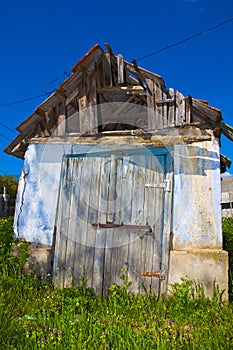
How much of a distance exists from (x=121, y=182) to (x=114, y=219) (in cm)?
59

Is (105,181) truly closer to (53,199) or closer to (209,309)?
(53,199)

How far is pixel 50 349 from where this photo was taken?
10.7ft

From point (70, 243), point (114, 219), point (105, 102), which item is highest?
point (105, 102)

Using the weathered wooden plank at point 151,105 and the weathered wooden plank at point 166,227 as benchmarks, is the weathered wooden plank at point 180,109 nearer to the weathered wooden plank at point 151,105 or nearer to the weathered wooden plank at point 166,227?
the weathered wooden plank at point 151,105

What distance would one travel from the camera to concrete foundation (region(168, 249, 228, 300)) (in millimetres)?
4492

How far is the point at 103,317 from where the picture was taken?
13.0ft

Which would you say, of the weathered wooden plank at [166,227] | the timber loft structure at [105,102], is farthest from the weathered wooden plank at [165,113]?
the weathered wooden plank at [166,227]

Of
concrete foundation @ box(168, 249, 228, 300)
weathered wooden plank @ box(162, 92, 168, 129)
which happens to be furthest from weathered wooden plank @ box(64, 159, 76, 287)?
weathered wooden plank @ box(162, 92, 168, 129)

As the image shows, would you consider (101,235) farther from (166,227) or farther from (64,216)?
(166,227)

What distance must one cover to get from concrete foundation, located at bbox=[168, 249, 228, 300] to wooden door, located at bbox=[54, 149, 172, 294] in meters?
0.23

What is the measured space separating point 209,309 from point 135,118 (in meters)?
3.35

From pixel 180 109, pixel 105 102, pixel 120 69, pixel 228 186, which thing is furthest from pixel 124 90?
pixel 228 186

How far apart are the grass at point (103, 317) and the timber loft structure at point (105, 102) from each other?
2039 mm

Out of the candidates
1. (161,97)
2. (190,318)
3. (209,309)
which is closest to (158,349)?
(190,318)
